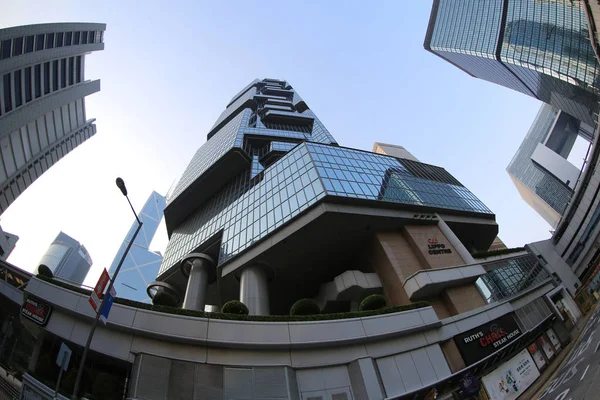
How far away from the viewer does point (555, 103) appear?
8950 centimetres

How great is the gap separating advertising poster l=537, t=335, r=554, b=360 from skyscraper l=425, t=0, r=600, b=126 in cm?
6717

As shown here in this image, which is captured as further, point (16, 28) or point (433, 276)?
point (16, 28)

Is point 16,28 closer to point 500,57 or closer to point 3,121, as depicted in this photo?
point 3,121

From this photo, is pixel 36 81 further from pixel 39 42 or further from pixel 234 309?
pixel 234 309

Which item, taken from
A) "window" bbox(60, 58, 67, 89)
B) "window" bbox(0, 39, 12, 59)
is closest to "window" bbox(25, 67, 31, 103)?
"window" bbox(0, 39, 12, 59)

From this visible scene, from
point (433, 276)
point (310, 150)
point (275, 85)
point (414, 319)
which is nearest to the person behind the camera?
point (414, 319)

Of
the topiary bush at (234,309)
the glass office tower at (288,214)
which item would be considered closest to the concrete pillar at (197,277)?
the glass office tower at (288,214)

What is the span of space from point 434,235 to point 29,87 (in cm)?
7556

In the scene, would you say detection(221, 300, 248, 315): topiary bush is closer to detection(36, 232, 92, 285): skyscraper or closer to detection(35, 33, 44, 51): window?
detection(35, 33, 44, 51): window

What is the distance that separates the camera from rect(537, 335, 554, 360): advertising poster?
24.5 meters

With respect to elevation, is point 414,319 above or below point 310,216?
below

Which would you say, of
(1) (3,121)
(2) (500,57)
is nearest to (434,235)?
(1) (3,121)

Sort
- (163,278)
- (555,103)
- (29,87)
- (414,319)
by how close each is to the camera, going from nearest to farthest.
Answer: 1. (414,319)
2. (163,278)
3. (29,87)
4. (555,103)

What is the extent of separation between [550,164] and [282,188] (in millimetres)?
134200
